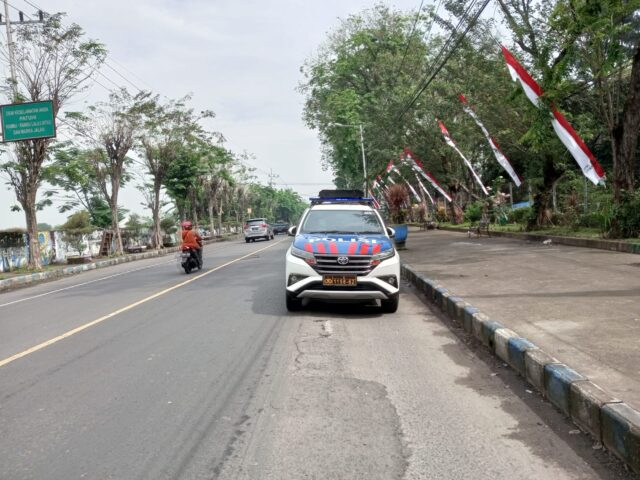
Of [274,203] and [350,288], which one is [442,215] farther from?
[274,203]

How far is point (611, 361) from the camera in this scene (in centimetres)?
449

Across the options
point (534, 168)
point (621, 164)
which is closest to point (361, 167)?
point (534, 168)

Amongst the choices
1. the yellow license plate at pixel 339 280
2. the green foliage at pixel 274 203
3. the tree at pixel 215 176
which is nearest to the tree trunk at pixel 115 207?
the tree at pixel 215 176

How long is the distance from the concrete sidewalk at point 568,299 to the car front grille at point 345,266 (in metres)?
1.57

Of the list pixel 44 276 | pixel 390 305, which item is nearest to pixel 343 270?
pixel 390 305

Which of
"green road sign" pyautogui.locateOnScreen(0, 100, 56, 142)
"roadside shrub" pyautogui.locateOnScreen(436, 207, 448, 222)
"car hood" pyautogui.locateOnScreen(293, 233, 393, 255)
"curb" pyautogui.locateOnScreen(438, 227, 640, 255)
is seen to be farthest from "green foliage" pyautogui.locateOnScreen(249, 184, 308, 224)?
"car hood" pyautogui.locateOnScreen(293, 233, 393, 255)

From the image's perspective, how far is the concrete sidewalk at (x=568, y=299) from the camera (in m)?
4.53

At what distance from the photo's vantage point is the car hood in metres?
7.79

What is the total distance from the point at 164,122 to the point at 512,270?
29.0m

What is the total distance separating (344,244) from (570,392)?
4.36m

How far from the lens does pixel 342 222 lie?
9.14 meters

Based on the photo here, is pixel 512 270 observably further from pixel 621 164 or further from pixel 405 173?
pixel 405 173

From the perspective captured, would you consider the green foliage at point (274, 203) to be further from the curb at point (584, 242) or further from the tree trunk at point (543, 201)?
A: the curb at point (584, 242)

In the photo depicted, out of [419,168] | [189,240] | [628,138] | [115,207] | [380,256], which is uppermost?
[419,168]
